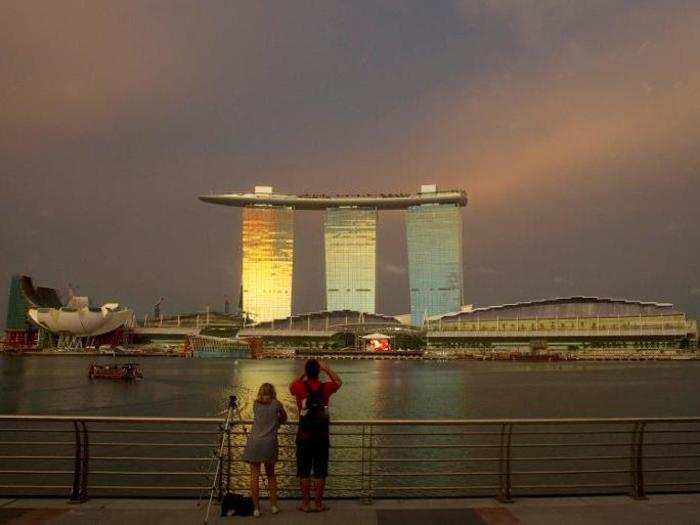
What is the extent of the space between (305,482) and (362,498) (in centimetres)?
85

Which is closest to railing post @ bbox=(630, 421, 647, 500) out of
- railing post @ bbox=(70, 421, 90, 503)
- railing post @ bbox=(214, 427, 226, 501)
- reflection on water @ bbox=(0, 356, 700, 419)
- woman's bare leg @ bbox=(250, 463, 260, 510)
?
woman's bare leg @ bbox=(250, 463, 260, 510)

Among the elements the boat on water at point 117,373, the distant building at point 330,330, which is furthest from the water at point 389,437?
the distant building at point 330,330

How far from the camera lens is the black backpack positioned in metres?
8.21

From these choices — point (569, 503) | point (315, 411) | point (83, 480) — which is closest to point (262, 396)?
point (315, 411)

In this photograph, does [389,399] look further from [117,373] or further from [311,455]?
[117,373]

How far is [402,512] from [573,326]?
171m

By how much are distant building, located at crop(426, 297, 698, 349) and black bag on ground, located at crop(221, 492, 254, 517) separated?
164 meters

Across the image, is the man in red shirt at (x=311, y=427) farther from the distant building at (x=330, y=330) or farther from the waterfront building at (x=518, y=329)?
the distant building at (x=330, y=330)

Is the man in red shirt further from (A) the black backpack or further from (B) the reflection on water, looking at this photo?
(B) the reflection on water

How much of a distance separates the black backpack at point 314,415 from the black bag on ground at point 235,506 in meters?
1.07

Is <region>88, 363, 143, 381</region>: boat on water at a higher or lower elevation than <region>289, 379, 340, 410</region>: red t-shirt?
lower

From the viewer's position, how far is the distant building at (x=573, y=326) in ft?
538

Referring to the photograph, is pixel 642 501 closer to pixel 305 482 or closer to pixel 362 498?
pixel 362 498

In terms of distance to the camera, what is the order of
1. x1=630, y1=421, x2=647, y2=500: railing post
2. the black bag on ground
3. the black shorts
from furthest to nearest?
1. x1=630, y1=421, x2=647, y2=500: railing post
2. the black shorts
3. the black bag on ground
